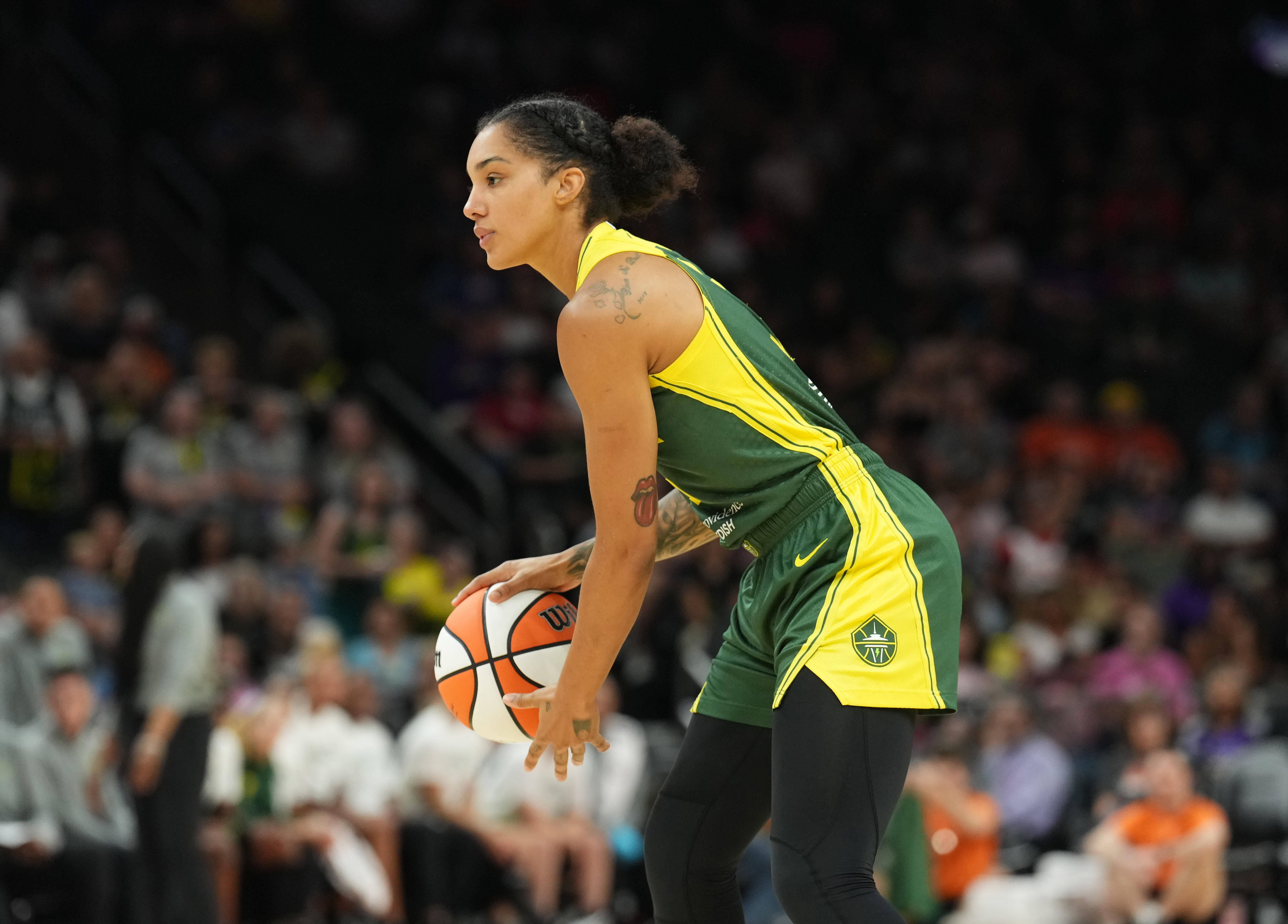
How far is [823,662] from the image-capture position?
3205 mm

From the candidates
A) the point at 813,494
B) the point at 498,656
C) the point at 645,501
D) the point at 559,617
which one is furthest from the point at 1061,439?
the point at 645,501

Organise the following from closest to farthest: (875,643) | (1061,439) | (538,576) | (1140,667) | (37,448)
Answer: (875,643)
(538,576)
(37,448)
(1140,667)
(1061,439)

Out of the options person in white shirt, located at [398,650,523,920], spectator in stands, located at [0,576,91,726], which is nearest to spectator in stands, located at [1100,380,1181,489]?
person in white shirt, located at [398,650,523,920]

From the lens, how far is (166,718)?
6.63 m

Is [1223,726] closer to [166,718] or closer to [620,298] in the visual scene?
[166,718]

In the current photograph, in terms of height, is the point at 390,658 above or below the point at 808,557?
below

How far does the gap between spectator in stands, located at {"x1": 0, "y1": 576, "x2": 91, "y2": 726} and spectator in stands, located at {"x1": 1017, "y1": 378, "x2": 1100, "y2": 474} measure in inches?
288

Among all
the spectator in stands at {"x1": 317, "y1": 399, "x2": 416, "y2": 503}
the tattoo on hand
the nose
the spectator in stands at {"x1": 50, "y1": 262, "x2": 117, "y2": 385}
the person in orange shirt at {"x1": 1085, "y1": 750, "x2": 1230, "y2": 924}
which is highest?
the spectator in stands at {"x1": 50, "y1": 262, "x2": 117, "y2": 385}

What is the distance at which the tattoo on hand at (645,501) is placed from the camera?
3240 millimetres

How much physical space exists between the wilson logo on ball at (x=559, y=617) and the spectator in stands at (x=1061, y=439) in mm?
9135

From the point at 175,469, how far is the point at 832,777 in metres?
7.79

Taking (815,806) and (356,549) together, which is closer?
(815,806)

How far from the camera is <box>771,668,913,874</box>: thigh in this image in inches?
124

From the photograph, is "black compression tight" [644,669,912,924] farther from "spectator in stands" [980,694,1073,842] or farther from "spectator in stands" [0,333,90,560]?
"spectator in stands" [0,333,90,560]
